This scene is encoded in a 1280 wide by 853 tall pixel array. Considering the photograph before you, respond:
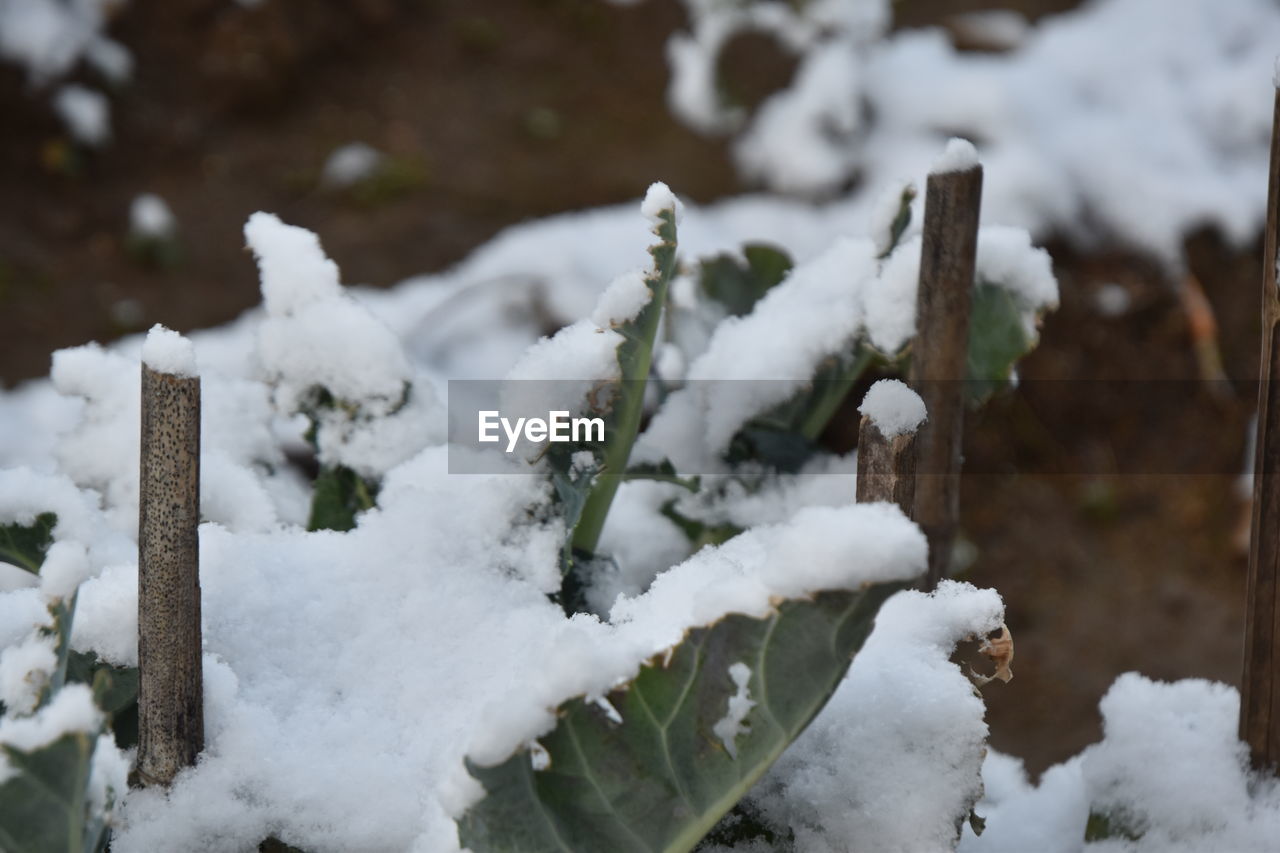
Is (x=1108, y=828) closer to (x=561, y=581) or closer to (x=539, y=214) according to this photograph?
(x=561, y=581)

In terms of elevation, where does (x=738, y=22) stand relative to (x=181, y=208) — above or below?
above

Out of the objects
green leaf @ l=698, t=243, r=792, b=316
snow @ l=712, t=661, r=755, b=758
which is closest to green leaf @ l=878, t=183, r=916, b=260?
green leaf @ l=698, t=243, r=792, b=316

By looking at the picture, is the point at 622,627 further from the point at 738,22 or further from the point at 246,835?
the point at 738,22

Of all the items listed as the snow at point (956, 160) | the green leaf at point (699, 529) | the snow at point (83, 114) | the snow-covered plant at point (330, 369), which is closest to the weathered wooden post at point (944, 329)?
the snow at point (956, 160)

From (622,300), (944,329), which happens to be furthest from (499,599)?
(944,329)

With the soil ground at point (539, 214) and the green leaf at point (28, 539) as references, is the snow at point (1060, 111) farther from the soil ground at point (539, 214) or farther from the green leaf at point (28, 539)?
the green leaf at point (28, 539)

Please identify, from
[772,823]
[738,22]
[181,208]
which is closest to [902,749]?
[772,823]

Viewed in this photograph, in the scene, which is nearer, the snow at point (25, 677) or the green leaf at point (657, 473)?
the snow at point (25, 677)
